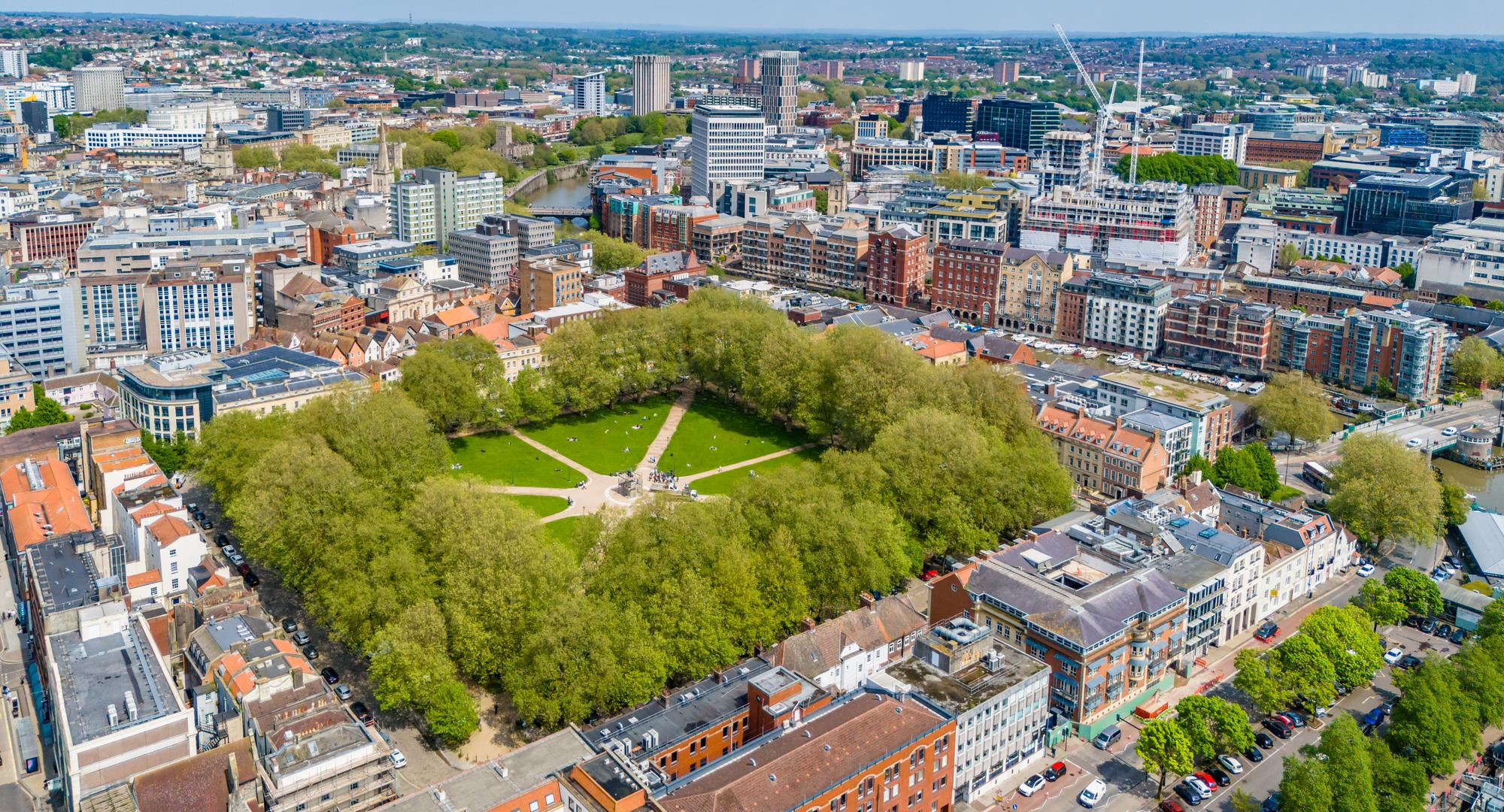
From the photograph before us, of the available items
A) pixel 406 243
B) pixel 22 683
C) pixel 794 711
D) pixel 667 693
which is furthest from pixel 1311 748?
pixel 406 243

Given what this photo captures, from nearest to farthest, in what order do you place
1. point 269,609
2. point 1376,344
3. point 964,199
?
point 269,609 < point 1376,344 < point 964,199

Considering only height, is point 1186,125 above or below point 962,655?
above

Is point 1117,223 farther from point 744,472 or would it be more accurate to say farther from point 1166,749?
point 1166,749

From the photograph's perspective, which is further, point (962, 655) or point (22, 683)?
point (22, 683)

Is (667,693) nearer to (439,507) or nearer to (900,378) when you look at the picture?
(439,507)

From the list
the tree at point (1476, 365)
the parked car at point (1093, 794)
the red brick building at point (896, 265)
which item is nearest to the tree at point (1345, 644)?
the parked car at point (1093, 794)

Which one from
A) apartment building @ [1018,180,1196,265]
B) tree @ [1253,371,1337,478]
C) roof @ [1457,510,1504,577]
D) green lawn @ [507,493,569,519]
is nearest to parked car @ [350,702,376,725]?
green lawn @ [507,493,569,519]

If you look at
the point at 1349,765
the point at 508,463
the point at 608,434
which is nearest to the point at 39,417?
A: the point at 508,463
